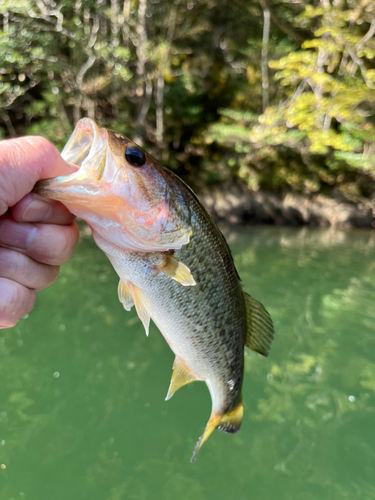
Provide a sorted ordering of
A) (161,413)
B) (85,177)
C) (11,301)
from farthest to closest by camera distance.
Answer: (161,413)
(11,301)
(85,177)

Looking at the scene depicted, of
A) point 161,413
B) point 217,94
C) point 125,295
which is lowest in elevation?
point 161,413

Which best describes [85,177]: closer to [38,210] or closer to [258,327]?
[38,210]

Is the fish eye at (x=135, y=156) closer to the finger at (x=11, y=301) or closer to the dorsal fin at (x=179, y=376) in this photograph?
the finger at (x=11, y=301)

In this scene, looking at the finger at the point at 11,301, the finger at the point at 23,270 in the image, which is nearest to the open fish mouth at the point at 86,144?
the finger at the point at 23,270

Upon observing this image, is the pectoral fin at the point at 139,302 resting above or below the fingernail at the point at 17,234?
below

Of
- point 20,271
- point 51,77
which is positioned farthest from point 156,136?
point 20,271

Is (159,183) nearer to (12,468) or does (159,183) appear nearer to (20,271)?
(20,271)

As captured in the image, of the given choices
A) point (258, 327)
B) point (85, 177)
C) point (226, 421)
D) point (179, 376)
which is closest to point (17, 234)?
point (85, 177)
